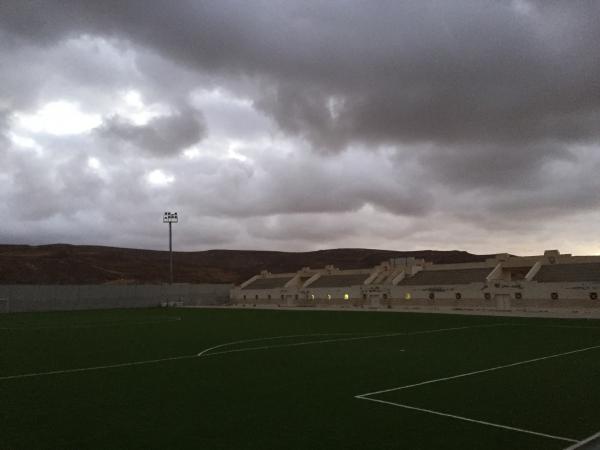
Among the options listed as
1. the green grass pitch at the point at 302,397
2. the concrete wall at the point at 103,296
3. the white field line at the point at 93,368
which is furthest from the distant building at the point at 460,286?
the white field line at the point at 93,368

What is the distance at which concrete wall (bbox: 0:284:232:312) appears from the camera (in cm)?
7925

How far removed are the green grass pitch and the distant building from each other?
34.7 metres

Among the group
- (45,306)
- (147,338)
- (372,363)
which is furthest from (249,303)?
(372,363)

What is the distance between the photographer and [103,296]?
88.0m

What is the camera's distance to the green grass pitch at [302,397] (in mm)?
9500

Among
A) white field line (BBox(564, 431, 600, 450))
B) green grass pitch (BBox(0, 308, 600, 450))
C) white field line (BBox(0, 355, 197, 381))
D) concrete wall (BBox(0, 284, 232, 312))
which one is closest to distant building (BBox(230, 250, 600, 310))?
concrete wall (BBox(0, 284, 232, 312))

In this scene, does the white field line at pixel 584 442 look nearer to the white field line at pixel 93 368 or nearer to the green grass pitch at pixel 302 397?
the green grass pitch at pixel 302 397

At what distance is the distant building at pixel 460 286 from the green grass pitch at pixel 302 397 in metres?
34.7

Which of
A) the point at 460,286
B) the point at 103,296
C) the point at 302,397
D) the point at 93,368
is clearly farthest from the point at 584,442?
the point at 103,296

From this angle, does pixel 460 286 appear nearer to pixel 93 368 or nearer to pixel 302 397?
pixel 93 368

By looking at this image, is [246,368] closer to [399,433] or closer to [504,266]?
[399,433]

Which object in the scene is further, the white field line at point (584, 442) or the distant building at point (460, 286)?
the distant building at point (460, 286)

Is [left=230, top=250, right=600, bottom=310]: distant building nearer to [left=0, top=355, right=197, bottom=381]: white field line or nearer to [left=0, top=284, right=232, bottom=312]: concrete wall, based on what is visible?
[left=0, top=284, right=232, bottom=312]: concrete wall

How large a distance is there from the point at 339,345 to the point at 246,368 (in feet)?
26.0
